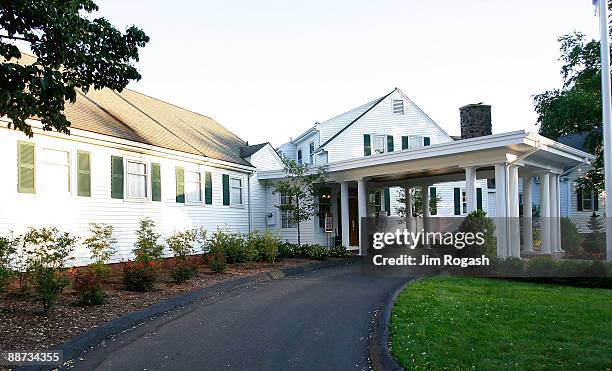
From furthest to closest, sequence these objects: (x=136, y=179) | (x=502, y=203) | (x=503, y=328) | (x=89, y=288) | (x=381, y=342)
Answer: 1. (x=136, y=179)
2. (x=502, y=203)
3. (x=89, y=288)
4. (x=503, y=328)
5. (x=381, y=342)

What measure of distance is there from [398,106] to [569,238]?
1162cm

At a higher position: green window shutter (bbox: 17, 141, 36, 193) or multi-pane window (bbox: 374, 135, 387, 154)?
multi-pane window (bbox: 374, 135, 387, 154)

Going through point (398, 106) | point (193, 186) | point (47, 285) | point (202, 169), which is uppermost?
point (398, 106)

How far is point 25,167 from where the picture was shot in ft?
37.4

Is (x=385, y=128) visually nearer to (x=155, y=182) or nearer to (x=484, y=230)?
(x=484, y=230)

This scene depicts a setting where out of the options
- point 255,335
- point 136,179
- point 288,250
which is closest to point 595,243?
point 288,250

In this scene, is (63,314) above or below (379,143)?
below

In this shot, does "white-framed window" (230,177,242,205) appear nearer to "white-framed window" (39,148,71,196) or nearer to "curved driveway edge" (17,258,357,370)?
"curved driveway edge" (17,258,357,370)

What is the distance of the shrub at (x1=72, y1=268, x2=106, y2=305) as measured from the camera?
8812mm

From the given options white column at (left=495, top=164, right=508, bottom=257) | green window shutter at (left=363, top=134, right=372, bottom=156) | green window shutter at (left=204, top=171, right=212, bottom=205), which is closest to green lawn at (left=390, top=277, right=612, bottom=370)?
white column at (left=495, top=164, right=508, bottom=257)

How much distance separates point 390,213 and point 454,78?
11.5 m

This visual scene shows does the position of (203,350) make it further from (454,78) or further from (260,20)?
(454,78)

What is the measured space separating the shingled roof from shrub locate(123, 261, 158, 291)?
14.6 ft

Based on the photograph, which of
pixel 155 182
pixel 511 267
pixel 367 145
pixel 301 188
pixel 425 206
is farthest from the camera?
pixel 367 145
